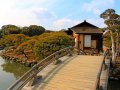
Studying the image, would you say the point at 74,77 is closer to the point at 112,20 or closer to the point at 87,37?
the point at 112,20

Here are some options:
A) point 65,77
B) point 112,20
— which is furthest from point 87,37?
point 65,77

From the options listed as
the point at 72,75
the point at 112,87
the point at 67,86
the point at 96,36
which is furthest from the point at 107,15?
the point at 67,86

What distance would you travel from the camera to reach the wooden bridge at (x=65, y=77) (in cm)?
1220

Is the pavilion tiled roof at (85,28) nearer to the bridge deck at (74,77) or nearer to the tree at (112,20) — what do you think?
the tree at (112,20)

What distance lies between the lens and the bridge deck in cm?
1251

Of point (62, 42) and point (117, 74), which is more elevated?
point (62, 42)

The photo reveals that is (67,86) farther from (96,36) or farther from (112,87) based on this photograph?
(96,36)

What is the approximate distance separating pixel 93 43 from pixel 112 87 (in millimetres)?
11021

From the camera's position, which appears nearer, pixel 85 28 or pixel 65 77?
pixel 65 77

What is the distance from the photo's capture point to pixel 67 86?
41.1 feet

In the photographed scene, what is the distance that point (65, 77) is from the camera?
1417 centimetres

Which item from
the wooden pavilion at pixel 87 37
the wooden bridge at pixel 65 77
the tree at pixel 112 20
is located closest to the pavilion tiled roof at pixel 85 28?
the wooden pavilion at pixel 87 37

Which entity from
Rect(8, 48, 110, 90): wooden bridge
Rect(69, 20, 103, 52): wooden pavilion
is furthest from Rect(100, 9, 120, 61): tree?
Rect(8, 48, 110, 90): wooden bridge

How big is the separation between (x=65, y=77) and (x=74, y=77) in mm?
546
